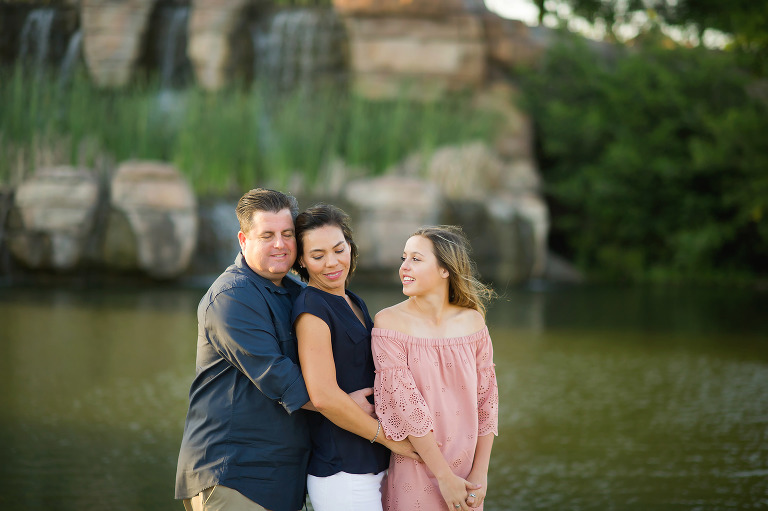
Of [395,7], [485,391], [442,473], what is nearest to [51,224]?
[395,7]

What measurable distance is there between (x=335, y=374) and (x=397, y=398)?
18 cm

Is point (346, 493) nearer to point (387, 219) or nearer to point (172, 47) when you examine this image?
point (387, 219)

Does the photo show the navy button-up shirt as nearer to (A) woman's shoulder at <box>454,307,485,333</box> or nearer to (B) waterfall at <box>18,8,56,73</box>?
(A) woman's shoulder at <box>454,307,485,333</box>

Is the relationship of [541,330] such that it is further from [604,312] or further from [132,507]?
[132,507]

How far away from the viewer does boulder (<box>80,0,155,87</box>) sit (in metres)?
16.4

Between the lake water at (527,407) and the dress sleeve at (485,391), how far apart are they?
6.05 feet

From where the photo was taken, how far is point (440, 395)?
2371mm

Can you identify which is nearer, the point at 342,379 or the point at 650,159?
the point at 342,379

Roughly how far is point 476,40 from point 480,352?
15576mm

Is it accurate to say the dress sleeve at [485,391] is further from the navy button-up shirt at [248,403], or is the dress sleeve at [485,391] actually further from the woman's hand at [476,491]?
the navy button-up shirt at [248,403]

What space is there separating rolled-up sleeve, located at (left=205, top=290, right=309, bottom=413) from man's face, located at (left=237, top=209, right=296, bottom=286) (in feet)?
0.42

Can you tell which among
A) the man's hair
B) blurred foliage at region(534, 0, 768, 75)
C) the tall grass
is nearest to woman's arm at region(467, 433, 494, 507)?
the man's hair

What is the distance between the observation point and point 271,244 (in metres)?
2.36

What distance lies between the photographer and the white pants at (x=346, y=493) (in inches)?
90.4
